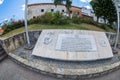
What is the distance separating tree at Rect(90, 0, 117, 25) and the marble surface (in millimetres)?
5979

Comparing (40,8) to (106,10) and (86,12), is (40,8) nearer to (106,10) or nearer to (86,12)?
(106,10)

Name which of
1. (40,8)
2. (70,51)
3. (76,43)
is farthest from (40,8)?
(70,51)

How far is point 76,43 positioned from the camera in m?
8.44

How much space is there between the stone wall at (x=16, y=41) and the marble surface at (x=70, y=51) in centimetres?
121

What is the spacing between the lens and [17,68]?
24.8 feet

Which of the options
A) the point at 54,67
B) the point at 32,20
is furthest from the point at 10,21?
the point at 54,67

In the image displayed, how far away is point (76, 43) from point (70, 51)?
53cm

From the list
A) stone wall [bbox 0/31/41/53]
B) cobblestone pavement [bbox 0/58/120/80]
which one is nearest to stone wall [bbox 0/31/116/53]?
stone wall [bbox 0/31/41/53]

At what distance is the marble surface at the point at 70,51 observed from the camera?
8039mm

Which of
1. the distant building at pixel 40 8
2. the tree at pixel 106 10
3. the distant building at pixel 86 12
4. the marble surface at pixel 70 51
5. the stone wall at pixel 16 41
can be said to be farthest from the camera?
the distant building at pixel 86 12

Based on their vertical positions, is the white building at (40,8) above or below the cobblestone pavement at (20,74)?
above

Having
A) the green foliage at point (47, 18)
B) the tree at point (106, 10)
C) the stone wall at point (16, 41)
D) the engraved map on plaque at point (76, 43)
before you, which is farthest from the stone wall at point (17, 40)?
the tree at point (106, 10)

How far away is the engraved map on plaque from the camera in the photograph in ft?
27.1

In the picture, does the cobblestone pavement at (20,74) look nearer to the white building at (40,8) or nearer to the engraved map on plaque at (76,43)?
the engraved map on plaque at (76,43)
